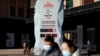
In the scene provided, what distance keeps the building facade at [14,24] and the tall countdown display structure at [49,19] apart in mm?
46132

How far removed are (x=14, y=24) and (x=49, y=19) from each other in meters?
→ 49.8

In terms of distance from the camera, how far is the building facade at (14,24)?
61062 mm

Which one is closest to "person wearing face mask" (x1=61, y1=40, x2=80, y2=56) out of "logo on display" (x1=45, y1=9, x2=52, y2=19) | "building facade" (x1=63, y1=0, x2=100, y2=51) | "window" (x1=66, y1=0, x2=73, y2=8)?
"logo on display" (x1=45, y1=9, x2=52, y2=19)

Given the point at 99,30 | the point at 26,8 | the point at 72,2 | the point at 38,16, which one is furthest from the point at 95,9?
the point at 26,8

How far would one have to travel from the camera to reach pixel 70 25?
49.2 m

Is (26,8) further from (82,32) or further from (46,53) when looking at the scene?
(46,53)

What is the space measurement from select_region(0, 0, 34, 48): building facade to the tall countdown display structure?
46132 mm

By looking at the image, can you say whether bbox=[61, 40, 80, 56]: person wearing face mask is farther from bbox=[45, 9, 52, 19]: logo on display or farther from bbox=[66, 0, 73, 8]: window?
bbox=[66, 0, 73, 8]: window

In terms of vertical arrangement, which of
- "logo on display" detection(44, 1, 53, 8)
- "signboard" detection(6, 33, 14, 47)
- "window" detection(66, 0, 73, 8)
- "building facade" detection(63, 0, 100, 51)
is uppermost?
"window" detection(66, 0, 73, 8)

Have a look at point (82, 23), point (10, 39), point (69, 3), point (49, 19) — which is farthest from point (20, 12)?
point (49, 19)

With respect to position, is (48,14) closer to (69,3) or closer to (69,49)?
(69,49)

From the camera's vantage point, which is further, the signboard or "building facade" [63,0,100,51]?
the signboard

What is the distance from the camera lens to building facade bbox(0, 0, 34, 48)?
61.1 meters

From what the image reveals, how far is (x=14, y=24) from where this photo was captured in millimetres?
62344
